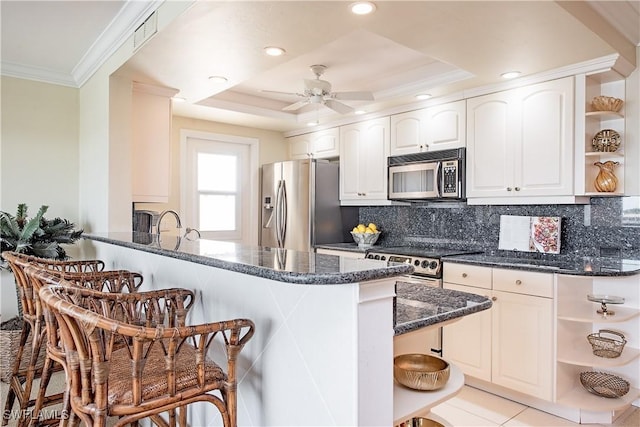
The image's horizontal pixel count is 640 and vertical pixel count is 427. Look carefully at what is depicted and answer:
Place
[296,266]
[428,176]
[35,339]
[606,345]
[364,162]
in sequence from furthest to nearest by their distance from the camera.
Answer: [364,162] → [428,176] → [606,345] → [35,339] → [296,266]

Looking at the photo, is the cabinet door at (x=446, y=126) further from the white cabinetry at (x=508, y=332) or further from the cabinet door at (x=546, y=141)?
the white cabinetry at (x=508, y=332)

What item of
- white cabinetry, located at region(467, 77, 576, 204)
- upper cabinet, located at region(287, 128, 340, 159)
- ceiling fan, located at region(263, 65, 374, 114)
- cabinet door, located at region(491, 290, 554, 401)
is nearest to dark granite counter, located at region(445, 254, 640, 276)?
cabinet door, located at region(491, 290, 554, 401)

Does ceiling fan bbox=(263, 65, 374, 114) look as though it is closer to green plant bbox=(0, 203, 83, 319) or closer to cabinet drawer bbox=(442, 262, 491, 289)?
cabinet drawer bbox=(442, 262, 491, 289)

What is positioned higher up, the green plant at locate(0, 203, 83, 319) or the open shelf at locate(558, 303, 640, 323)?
the green plant at locate(0, 203, 83, 319)

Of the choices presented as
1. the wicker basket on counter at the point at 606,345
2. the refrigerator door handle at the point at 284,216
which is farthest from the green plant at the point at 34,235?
the wicker basket on counter at the point at 606,345

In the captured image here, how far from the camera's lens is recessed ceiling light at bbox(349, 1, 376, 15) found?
1.96 m

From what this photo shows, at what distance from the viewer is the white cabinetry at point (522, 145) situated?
2.92 meters

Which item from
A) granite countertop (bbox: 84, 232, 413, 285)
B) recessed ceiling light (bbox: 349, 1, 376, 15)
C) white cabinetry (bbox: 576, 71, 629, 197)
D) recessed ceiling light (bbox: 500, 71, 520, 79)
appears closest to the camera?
granite countertop (bbox: 84, 232, 413, 285)

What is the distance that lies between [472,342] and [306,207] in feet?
7.00

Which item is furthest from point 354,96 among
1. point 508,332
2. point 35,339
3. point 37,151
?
point 37,151

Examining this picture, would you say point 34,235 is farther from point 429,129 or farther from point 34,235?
point 429,129

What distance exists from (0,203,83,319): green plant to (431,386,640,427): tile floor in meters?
2.82

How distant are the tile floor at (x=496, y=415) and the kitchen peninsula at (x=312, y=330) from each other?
1.40 m

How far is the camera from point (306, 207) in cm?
448
